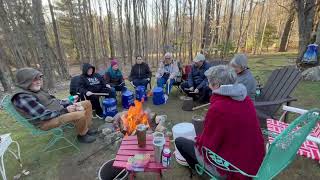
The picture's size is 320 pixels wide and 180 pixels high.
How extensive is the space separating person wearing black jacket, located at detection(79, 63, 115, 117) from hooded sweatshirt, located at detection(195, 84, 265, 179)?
2963 mm

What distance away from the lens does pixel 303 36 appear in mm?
6672

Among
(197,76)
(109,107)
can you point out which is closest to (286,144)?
(109,107)

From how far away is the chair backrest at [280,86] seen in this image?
285 centimetres

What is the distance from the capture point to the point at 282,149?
1.33 m

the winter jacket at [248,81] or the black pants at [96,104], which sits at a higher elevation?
the winter jacket at [248,81]

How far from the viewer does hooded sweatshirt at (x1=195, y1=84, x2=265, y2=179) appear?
149cm

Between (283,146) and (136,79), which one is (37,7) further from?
(283,146)

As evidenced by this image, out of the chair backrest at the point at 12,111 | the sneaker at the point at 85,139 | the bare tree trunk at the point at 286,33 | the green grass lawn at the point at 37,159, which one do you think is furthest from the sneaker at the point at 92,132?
the bare tree trunk at the point at 286,33

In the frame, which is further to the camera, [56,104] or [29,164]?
[56,104]

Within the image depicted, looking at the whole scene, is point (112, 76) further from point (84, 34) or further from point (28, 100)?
point (84, 34)

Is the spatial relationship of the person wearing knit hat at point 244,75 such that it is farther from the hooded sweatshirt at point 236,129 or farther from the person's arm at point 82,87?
the person's arm at point 82,87

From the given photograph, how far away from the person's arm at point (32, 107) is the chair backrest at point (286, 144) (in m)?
2.53

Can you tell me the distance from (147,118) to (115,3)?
32.6 ft

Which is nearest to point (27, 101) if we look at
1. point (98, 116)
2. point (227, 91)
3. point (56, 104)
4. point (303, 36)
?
point (56, 104)
